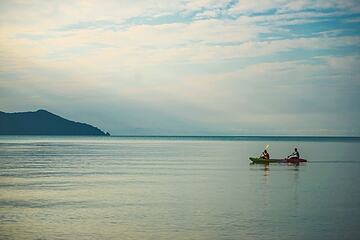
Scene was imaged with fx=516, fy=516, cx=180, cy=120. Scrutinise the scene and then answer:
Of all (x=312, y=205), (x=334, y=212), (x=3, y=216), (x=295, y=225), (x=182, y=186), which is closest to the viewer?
(x=295, y=225)

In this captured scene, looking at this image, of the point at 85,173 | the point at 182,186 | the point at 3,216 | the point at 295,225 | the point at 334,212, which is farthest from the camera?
the point at 85,173

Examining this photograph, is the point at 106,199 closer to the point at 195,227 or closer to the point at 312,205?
the point at 195,227

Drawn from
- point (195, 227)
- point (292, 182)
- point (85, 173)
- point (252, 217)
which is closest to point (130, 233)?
point (195, 227)

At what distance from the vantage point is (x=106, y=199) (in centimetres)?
3472

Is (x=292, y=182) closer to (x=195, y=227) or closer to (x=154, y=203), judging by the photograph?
(x=154, y=203)

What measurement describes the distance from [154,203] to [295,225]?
33.9 feet

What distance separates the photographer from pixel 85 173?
5566cm

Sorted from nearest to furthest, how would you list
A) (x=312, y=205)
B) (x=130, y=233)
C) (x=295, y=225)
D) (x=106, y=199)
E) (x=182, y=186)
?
(x=130, y=233) → (x=295, y=225) → (x=312, y=205) → (x=106, y=199) → (x=182, y=186)

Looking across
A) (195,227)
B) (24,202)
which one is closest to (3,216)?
(24,202)

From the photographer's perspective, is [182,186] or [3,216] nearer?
[3,216]

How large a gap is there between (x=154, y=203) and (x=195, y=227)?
326 inches

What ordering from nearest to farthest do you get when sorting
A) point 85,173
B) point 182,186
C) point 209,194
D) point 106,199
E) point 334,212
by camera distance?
1. point 334,212
2. point 106,199
3. point 209,194
4. point 182,186
5. point 85,173

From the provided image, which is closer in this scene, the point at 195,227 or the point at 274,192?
the point at 195,227

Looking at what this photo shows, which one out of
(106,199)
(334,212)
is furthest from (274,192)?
(106,199)
